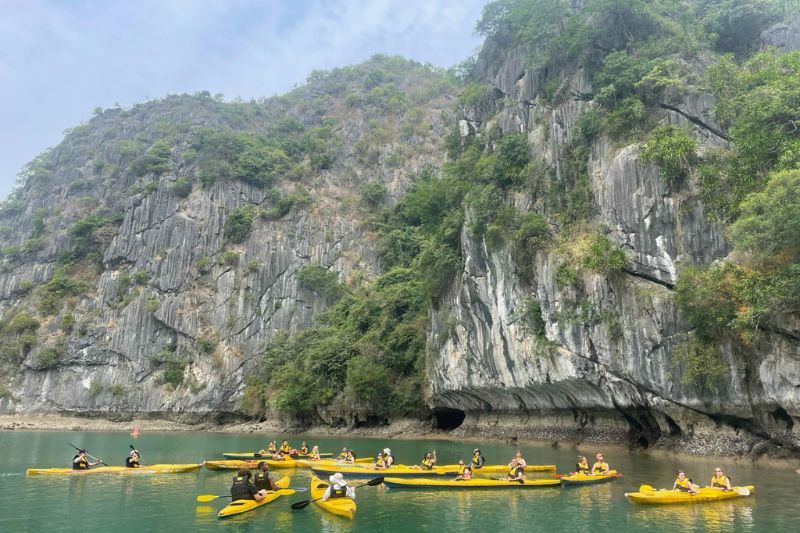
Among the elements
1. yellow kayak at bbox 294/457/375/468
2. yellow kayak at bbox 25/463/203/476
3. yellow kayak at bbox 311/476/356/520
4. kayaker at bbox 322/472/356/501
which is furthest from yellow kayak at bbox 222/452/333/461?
kayaker at bbox 322/472/356/501

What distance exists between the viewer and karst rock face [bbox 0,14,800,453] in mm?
23297

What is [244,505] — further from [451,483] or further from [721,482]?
[721,482]

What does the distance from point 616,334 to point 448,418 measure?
21243 millimetres

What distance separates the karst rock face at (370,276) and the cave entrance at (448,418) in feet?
0.57

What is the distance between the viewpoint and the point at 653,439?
87.1 ft

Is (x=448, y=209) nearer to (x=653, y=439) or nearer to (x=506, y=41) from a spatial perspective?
(x=506, y=41)

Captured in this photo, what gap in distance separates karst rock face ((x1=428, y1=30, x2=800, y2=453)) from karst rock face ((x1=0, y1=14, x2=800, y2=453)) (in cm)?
9

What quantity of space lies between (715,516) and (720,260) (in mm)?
11287

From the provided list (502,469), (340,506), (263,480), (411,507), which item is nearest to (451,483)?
(411,507)

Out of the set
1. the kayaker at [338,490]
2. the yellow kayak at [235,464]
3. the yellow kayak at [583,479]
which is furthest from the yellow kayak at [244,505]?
the yellow kayak at [583,479]

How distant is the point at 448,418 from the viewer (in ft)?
140

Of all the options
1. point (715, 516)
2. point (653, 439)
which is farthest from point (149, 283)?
point (715, 516)

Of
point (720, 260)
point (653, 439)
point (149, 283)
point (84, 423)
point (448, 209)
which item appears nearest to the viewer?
point (720, 260)

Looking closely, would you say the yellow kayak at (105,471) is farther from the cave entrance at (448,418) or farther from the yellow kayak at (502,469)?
the cave entrance at (448,418)
